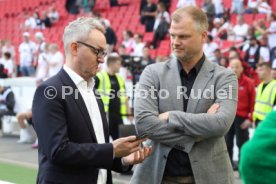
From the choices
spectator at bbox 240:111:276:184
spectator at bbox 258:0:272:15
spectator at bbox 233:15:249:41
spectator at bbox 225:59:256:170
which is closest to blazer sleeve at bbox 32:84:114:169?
spectator at bbox 240:111:276:184

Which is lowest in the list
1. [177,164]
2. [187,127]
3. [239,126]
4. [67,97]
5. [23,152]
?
[23,152]

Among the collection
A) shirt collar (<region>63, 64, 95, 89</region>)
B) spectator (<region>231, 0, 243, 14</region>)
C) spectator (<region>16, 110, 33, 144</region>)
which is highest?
spectator (<region>231, 0, 243, 14</region>)

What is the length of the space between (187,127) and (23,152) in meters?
8.11

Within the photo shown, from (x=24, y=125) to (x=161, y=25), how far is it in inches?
266

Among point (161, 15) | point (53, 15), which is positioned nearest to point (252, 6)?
point (161, 15)

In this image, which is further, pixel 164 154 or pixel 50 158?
pixel 164 154

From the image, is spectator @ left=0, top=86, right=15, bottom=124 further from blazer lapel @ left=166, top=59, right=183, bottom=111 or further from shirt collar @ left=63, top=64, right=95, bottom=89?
shirt collar @ left=63, top=64, right=95, bottom=89

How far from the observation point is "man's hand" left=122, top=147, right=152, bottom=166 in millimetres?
2922

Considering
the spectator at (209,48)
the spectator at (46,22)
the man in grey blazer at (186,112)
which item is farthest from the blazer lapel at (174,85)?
the spectator at (46,22)

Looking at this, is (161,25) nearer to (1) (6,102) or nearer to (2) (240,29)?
(2) (240,29)

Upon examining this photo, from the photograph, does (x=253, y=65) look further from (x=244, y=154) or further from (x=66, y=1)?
(x=66, y=1)

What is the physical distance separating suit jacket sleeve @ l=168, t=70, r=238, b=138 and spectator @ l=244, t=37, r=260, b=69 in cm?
932

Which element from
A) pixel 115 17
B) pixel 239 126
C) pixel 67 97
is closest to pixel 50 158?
pixel 67 97

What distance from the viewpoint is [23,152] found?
10.7 m
